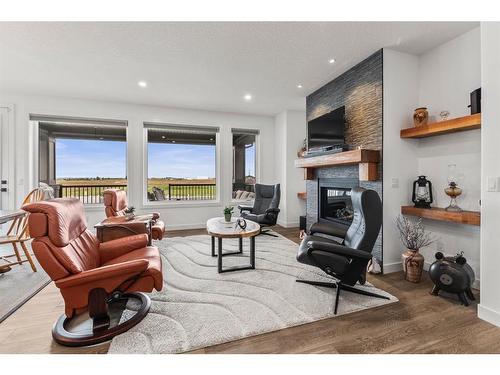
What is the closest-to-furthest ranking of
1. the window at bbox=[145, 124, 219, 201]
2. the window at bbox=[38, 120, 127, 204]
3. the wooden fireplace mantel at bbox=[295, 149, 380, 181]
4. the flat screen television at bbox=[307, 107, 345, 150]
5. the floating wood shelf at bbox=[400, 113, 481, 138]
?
the floating wood shelf at bbox=[400, 113, 481, 138]
the wooden fireplace mantel at bbox=[295, 149, 380, 181]
the flat screen television at bbox=[307, 107, 345, 150]
the window at bbox=[38, 120, 127, 204]
the window at bbox=[145, 124, 219, 201]

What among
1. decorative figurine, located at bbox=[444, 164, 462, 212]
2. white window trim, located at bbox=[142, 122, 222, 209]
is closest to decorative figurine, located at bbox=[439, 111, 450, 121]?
decorative figurine, located at bbox=[444, 164, 462, 212]

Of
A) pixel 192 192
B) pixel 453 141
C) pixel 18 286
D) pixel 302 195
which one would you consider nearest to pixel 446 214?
pixel 453 141

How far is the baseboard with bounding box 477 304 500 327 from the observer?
1.75 metres

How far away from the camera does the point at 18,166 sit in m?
4.11

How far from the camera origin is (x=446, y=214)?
93.4 inches

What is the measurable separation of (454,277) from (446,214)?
64cm

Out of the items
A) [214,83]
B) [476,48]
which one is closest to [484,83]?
[476,48]

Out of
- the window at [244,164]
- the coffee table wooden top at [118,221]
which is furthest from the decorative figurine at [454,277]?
the window at [244,164]

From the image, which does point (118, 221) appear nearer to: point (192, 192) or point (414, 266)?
point (192, 192)

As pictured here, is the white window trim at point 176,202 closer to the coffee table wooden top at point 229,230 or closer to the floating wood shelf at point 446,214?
the coffee table wooden top at point 229,230

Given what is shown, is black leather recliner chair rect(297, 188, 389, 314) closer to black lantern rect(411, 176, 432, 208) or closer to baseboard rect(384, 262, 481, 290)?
baseboard rect(384, 262, 481, 290)

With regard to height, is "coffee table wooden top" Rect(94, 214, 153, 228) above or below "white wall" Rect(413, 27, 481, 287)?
below

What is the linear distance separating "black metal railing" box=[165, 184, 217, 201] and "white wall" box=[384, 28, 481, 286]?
374 centimetres

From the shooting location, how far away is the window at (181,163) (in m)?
5.06
